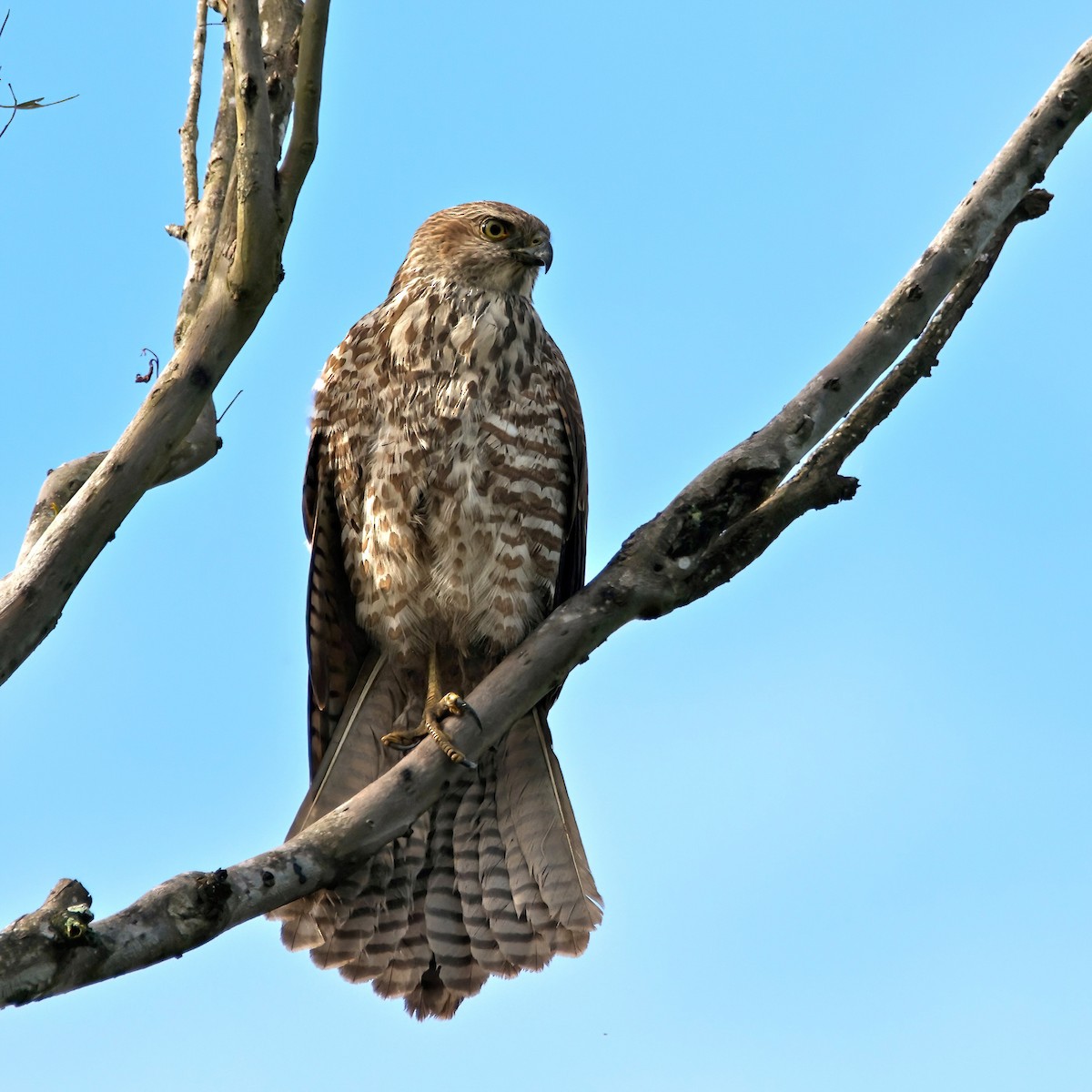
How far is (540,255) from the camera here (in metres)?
6.34

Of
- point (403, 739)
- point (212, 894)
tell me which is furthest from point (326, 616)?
point (212, 894)

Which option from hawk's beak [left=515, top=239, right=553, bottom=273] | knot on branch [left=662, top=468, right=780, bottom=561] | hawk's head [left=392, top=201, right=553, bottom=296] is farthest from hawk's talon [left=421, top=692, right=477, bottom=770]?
hawk's beak [left=515, top=239, right=553, bottom=273]

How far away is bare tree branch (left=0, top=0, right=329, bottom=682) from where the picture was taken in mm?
3525

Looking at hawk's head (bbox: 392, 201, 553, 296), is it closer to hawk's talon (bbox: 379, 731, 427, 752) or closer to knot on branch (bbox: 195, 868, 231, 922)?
hawk's talon (bbox: 379, 731, 427, 752)

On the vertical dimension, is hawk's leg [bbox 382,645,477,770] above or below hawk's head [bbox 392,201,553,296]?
below

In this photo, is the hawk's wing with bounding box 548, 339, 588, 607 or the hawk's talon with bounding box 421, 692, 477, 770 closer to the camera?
the hawk's talon with bounding box 421, 692, 477, 770

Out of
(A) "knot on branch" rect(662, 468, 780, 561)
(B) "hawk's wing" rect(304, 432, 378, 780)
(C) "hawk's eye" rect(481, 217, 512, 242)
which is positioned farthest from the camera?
(C) "hawk's eye" rect(481, 217, 512, 242)

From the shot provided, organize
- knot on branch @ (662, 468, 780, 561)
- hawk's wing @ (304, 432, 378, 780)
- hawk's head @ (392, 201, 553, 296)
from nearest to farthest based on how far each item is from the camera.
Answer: knot on branch @ (662, 468, 780, 561) → hawk's wing @ (304, 432, 378, 780) → hawk's head @ (392, 201, 553, 296)

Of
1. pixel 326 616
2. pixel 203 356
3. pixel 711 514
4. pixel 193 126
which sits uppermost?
pixel 193 126

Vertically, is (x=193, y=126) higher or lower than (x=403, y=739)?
higher

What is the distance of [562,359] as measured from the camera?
19.5ft

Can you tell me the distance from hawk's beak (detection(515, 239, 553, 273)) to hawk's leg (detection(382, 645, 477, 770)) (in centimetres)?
184

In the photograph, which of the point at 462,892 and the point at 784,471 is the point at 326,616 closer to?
the point at 462,892

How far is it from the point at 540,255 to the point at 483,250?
259mm
